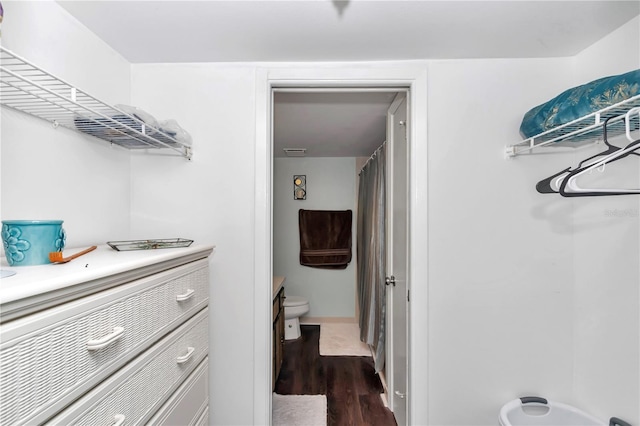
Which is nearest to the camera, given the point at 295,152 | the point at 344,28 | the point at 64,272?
the point at 64,272

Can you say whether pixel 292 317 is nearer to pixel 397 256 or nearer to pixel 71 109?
pixel 397 256

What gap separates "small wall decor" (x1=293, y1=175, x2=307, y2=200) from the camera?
4.18 meters

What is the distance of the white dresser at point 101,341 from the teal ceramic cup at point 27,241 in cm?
5

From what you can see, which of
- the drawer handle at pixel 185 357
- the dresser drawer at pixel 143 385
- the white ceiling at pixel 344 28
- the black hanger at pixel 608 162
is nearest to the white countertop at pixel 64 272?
the dresser drawer at pixel 143 385

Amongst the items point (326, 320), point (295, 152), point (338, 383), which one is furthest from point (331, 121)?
point (326, 320)

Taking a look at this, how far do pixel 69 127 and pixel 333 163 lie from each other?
325 cm

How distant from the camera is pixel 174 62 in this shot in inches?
61.3

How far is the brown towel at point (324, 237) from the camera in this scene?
417 centimetres

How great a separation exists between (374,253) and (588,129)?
79.9 inches

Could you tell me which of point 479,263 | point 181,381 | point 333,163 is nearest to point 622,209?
point 479,263

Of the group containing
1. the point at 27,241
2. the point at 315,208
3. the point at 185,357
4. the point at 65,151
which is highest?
the point at 65,151

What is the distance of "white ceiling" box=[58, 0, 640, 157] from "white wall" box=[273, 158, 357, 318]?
2.66 m

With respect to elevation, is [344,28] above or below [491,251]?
above

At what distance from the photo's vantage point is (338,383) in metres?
2.58
